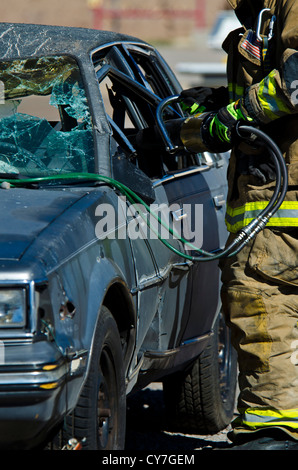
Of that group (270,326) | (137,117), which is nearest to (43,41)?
(137,117)

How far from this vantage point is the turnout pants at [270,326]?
334 cm

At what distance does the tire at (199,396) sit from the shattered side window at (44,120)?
1528 millimetres

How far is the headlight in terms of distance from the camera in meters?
2.41

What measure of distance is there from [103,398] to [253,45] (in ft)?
5.18

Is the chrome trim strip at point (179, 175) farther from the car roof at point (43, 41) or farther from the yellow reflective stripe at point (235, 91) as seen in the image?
the car roof at point (43, 41)

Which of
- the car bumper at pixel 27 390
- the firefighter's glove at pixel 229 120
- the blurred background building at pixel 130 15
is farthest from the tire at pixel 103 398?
the blurred background building at pixel 130 15

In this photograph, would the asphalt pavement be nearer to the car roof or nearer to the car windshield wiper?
the car windshield wiper

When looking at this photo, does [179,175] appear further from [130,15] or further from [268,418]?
[130,15]

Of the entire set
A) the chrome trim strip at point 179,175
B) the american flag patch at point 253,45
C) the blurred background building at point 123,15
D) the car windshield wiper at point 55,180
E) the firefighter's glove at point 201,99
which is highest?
the blurred background building at point 123,15

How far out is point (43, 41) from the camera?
364 cm

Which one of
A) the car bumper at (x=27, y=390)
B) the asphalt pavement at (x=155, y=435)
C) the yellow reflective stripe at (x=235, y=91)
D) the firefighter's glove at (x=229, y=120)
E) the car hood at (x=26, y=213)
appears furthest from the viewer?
the asphalt pavement at (x=155, y=435)

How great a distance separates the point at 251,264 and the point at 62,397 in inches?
48.4
